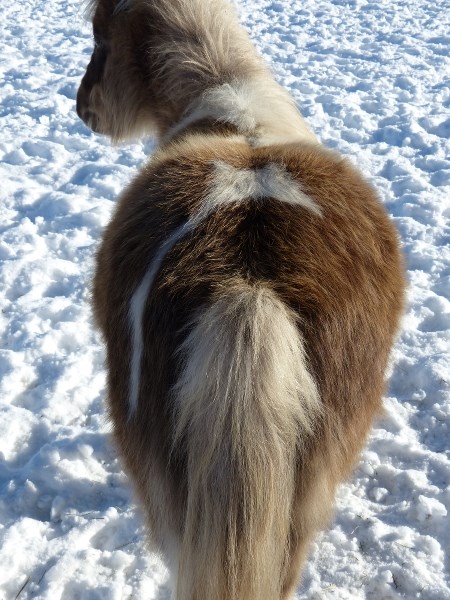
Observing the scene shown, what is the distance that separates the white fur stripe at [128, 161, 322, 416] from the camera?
1317mm

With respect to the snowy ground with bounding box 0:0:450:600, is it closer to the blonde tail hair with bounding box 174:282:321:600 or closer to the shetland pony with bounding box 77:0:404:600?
the shetland pony with bounding box 77:0:404:600

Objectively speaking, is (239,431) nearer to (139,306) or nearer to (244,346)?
(244,346)

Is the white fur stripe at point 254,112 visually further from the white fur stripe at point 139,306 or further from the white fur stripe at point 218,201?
the white fur stripe at point 139,306

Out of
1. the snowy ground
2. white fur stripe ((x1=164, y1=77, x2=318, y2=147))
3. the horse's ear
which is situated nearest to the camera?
white fur stripe ((x1=164, y1=77, x2=318, y2=147))

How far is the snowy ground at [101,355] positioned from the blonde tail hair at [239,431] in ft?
3.03

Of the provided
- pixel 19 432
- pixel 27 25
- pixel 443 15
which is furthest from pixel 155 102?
pixel 443 15

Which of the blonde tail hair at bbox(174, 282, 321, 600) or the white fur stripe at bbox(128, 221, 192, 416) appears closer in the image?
the blonde tail hair at bbox(174, 282, 321, 600)

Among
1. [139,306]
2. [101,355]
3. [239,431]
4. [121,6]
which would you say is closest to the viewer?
[239,431]

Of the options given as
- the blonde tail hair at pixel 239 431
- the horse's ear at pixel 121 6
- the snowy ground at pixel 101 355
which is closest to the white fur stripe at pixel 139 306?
the blonde tail hair at pixel 239 431

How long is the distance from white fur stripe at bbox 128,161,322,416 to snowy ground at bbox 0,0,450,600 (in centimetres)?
100

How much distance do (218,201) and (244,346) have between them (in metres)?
0.37

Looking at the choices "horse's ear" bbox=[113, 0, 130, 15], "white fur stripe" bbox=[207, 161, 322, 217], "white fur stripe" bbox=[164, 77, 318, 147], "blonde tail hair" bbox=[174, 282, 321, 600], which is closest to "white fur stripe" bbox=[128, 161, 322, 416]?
"white fur stripe" bbox=[207, 161, 322, 217]

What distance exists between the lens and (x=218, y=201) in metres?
1.34

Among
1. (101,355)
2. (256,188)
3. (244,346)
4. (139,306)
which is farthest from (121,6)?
(244,346)
